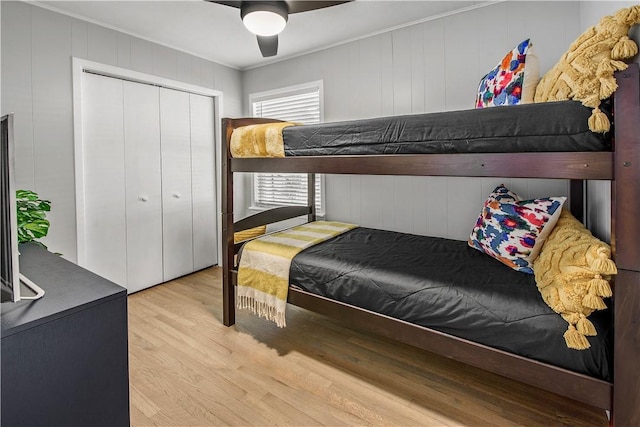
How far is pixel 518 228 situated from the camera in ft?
5.96

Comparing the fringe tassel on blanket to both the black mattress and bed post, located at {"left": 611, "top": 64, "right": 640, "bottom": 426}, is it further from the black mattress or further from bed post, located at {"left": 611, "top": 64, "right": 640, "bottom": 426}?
bed post, located at {"left": 611, "top": 64, "right": 640, "bottom": 426}

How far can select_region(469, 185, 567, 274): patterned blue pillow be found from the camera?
174 centimetres

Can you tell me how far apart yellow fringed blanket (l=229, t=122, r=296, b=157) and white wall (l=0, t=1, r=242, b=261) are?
4.44ft

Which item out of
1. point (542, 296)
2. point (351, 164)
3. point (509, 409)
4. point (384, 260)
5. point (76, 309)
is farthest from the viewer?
point (384, 260)

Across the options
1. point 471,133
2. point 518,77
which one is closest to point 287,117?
point 518,77

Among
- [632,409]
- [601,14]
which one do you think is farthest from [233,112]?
[632,409]

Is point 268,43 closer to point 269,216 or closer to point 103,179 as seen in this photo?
point 269,216

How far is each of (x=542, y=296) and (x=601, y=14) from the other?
1.45 m

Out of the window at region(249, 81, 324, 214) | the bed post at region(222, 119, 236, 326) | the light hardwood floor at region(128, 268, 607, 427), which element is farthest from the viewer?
the window at region(249, 81, 324, 214)

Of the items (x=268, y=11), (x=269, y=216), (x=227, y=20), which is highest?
(x=227, y=20)

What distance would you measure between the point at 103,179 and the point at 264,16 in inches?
77.0

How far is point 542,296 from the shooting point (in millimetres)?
1394

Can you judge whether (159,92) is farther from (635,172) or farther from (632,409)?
(632,409)

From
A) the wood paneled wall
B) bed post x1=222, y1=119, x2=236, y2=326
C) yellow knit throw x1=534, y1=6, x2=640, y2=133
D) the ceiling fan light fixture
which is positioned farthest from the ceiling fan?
yellow knit throw x1=534, y1=6, x2=640, y2=133
